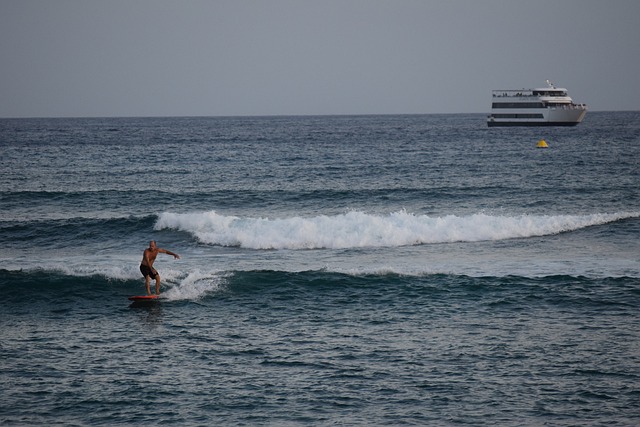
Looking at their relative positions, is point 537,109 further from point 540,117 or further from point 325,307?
point 325,307

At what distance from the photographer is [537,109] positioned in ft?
435

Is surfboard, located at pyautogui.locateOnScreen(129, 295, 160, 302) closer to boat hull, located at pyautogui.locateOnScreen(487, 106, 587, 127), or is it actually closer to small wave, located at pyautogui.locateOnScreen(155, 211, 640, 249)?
small wave, located at pyautogui.locateOnScreen(155, 211, 640, 249)

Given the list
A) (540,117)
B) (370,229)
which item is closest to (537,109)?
(540,117)

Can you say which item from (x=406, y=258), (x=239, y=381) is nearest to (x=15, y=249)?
(x=406, y=258)

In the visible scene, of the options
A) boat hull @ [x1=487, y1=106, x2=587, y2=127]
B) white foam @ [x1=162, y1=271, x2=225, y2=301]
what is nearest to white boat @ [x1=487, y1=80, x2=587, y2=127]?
boat hull @ [x1=487, y1=106, x2=587, y2=127]

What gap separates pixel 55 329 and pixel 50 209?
2082cm

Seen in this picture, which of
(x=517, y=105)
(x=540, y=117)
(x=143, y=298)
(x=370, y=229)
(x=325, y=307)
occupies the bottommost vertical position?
(x=325, y=307)

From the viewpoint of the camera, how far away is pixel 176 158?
6944 cm

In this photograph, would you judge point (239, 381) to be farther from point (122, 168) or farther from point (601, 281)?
point (122, 168)

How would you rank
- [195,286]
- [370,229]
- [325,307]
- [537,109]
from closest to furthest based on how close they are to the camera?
[325,307]
[195,286]
[370,229]
[537,109]

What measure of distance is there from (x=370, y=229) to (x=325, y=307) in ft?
34.1

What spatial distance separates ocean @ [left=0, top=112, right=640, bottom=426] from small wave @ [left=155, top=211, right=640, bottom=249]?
0.34 ft

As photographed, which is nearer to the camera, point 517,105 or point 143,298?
point 143,298

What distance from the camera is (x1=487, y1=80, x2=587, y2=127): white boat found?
132500 millimetres
